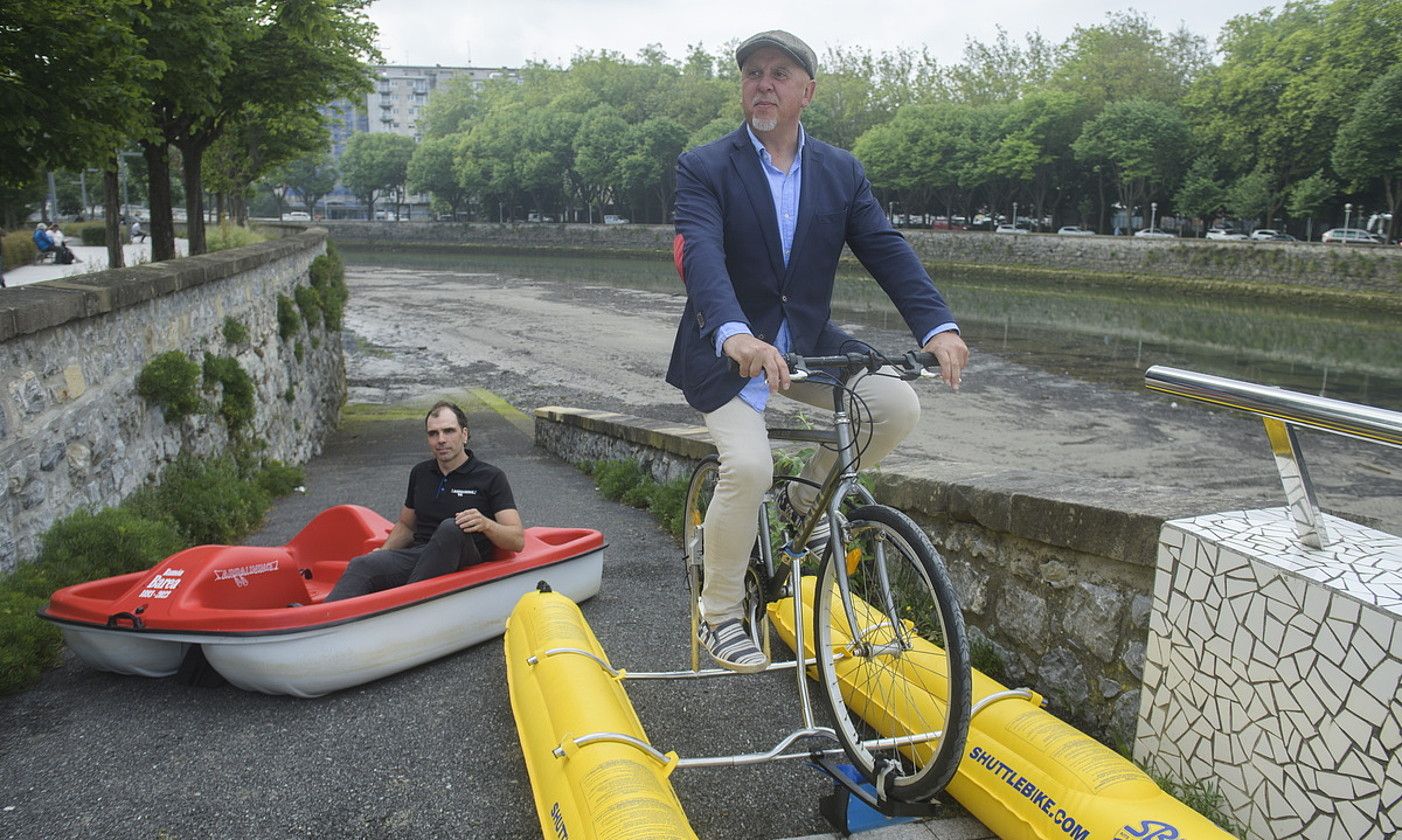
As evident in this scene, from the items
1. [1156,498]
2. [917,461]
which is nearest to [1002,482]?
[1156,498]

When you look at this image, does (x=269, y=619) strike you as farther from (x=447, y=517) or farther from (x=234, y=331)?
(x=234, y=331)

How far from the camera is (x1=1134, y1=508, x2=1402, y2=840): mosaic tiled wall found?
2.49 m

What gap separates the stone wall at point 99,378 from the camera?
5156 mm

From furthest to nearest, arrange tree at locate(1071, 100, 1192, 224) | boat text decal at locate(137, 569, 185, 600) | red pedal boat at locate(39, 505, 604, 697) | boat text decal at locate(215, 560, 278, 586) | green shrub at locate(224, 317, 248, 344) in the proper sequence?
tree at locate(1071, 100, 1192, 224) → green shrub at locate(224, 317, 248, 344) → boat text decal at locate(215, 560, 278, 586) → boat text decal at locate(137, 569, 185, 600) → red pedal boat at locate(39, 505, 604, 697)

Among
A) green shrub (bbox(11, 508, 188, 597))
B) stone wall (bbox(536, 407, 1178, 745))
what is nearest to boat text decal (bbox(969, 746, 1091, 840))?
stone wall (bbox(536, 407, 1178, 745))

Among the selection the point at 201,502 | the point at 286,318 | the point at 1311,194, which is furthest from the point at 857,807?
the point at 1311,194

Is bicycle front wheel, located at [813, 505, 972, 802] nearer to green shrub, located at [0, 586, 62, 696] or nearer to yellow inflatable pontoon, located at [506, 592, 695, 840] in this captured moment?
yellow inflatable pontoon, located at [506, 592, 695, 840]

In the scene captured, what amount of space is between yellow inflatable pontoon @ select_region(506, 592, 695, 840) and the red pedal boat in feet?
1.68

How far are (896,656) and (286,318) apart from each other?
452 inches

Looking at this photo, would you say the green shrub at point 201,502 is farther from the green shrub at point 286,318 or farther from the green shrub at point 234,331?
the green shrub at point 286,318

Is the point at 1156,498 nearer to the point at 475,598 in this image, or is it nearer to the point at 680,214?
the point at 680,214

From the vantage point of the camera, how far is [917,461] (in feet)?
17.5

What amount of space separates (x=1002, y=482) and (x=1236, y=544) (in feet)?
4.54

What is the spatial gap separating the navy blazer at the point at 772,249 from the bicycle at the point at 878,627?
246mm
